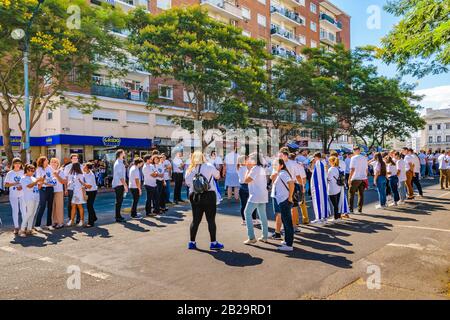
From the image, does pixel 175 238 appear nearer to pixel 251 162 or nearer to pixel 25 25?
pixel 251 162

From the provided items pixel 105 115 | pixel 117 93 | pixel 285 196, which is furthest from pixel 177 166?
pixel 117 93

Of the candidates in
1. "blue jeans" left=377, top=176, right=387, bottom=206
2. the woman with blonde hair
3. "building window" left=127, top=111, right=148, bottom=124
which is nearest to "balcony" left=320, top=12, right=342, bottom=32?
"building window" left=127, top=111, right=148, bottom=124

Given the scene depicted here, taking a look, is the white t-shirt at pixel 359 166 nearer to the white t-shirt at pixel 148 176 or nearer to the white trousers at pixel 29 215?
the white t-shirt at pixel 148 176

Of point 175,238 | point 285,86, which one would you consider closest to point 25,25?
point 175,238

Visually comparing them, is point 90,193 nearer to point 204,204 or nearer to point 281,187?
point 204,204

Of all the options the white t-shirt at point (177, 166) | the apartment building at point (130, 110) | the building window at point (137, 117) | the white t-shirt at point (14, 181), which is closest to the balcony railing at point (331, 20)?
the apartment building at point (130, 110)

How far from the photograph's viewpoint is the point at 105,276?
5.06 meters

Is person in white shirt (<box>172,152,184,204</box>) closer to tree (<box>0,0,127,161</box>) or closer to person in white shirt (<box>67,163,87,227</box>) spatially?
person in white shirt (<box>67,163,87,227</box>)

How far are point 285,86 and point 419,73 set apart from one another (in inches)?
860

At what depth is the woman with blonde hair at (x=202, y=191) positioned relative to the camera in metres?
6.12

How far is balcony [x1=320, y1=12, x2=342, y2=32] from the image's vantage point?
5228 centimetres

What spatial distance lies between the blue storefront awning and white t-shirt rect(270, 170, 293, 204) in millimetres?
21790
